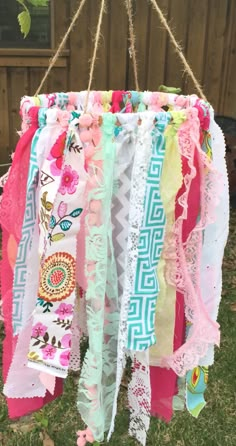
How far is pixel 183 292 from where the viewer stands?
4.38 ft

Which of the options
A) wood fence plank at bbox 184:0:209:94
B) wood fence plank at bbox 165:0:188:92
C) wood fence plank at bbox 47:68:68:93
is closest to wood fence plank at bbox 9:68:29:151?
wood fence plank at bbox 47:68:68:93

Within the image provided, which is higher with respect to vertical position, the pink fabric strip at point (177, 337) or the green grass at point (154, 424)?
the pink fabric strip at point (177, 337)

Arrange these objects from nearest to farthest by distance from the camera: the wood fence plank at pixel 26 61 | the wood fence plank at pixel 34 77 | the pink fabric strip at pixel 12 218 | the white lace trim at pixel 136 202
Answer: the white lace trim at pixel 136 202, the pink fabric strip at pixel 12 218, the wood fence plank at pixel 26 61, the wood fence plank at pixel 34 77

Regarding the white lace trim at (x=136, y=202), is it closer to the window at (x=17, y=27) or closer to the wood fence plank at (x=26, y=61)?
the wood fence plank at (x=26, y=61)

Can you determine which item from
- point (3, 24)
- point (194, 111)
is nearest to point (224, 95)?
point (3, 24)

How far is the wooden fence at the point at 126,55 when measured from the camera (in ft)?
12.0

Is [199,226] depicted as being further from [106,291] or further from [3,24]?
[3,24]

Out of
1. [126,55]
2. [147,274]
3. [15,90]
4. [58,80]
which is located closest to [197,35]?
[126,55]

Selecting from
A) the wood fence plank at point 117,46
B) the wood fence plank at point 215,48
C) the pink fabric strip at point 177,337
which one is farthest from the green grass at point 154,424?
the wood fence plank at point 215,48

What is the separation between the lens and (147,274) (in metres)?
1.20

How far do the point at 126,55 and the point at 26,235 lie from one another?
9.38ft

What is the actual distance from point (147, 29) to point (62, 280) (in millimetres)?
3057

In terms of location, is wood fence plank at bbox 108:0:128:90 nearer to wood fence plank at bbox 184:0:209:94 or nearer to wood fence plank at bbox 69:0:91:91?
wood fence plank at bbox 69:0:91:91

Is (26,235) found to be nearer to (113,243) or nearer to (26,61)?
(113,243)
